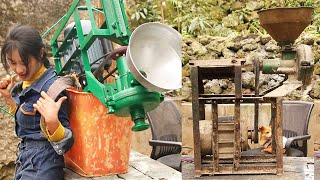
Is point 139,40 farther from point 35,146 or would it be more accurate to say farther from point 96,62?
point 35,146

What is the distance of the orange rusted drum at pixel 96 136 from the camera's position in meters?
2.39

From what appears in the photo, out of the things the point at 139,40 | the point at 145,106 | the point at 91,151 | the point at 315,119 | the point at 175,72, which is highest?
the point at 139,40

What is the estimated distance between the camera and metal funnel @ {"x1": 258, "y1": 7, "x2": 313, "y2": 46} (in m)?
2.04

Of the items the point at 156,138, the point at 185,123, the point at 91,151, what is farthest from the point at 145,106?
the point at 185,123

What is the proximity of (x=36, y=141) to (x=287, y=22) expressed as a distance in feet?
4.73

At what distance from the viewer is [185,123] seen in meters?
4.86

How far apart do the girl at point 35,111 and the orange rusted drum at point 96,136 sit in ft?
0.32

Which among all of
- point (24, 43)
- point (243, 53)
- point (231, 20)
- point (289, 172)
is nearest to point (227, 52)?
point (243, 53)

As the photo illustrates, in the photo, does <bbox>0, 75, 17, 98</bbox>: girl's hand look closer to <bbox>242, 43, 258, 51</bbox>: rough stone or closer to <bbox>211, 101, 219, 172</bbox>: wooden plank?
<bbox>211, 101, 219, 172</bbox>: wooden plank

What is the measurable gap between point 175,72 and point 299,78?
1.94 feet

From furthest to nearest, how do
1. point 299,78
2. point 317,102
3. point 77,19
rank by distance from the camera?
point 317,102 → point 77,19 → point 299,78

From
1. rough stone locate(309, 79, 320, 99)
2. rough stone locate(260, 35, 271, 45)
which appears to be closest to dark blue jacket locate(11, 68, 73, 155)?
rough stone locate(260, 35, 271, 45)

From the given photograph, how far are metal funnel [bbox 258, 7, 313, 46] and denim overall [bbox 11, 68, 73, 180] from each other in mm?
1178

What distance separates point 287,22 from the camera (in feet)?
6.70
